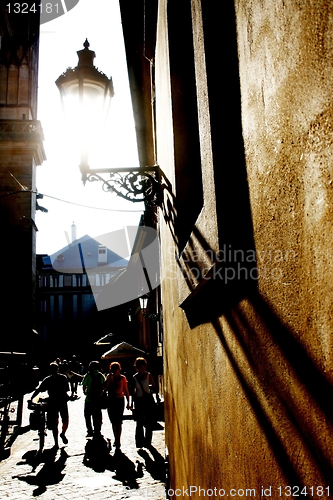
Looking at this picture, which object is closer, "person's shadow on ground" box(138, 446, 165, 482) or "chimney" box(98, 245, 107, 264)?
"person's shadow on ground" box(138, 446, 165, 482)

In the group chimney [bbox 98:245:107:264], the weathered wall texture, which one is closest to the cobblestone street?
the weathered wall texture

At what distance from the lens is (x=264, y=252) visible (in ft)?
3.51

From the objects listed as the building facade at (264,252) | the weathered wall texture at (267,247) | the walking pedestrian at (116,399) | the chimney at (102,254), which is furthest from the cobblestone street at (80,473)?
the chimney at (102,254)

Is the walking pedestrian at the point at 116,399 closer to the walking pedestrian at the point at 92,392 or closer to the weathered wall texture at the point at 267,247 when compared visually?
the walking pedestrian at the point at 92,392

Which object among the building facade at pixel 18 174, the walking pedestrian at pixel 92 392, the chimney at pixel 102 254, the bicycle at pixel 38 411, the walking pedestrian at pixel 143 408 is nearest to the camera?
the walking pedestrian at pixel 143 408

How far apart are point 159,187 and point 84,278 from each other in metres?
46.2

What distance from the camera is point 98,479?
5.45 meters

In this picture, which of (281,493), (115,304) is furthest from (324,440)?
(115,304)

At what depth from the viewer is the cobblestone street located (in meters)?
4.91

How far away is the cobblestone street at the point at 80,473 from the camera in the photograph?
4910 millimetres

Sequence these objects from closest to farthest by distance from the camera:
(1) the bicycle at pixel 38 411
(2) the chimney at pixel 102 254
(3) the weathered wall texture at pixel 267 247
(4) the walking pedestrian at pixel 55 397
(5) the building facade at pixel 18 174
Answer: (3) the weathered wall texture at pixel 267 247, (1) the bicycle at pixel 38 411, (4) the walking pedestrian at pixel 55 397, (5) the building facade at pixel 18 174, (2) the chimney at pixel 102 254

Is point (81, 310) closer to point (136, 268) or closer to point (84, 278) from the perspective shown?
point (84, 278)

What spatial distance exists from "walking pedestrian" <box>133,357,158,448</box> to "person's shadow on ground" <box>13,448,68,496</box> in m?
1.30

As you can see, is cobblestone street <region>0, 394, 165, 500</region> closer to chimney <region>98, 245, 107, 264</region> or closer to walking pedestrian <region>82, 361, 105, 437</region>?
walking pedestrian <region>82, 361, 105, 437</region>
